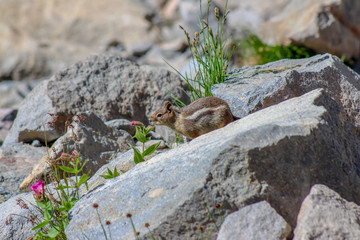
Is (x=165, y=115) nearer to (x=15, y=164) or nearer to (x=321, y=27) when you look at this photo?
(x=15, y=164)

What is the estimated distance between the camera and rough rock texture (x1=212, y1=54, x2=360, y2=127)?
4672 mm

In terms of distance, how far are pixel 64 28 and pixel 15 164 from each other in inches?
411

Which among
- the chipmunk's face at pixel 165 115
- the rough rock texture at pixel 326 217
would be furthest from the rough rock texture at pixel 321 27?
the rough rock texture at pixel 326 217

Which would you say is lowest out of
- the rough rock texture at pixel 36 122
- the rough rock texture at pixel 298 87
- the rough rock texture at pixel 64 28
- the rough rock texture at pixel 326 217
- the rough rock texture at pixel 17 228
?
the rough rock texture at pixel 326 217

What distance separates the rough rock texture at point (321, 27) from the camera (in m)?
9.13

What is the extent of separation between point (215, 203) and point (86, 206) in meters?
1.15

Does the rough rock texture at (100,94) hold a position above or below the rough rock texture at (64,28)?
below

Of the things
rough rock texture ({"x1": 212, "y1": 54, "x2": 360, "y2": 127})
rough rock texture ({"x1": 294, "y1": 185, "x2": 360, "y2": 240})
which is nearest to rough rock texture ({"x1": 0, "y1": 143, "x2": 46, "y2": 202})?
rough rock texture ({"x1": 212, "y1": 54, "x2": 360, "y2": 127})

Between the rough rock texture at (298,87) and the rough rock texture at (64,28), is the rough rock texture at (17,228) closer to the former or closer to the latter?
the rough rock texture at (298,87)

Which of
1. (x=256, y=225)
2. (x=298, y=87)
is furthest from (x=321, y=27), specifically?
(x=256, y=225)

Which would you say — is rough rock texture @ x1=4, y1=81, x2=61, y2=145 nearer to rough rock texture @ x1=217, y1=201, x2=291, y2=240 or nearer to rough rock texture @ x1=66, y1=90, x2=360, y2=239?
rough rock texture @ x1=66, y1=90, x2=360, y2=239

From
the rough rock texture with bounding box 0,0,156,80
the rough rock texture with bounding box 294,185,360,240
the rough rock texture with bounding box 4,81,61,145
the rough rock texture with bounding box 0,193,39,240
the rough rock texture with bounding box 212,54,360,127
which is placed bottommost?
the rough rock texture with bounding box 294,185,360,240

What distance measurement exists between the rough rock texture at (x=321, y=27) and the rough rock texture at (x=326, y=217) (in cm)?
643

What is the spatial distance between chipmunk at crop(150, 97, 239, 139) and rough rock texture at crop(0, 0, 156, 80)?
899 cm
